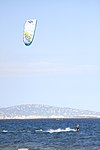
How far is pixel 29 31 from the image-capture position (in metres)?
45.6

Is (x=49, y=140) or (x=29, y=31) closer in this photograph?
(x=29, y=31)

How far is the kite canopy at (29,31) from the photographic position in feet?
146

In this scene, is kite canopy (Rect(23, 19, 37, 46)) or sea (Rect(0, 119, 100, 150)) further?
sea (Rect(0, 119, 100, 150))

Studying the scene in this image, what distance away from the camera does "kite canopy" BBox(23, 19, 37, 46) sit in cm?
4447

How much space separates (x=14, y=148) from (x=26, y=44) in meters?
18.3

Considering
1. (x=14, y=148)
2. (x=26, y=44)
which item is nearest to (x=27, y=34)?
(x=26, y=44)

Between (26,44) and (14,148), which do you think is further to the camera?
(14,148)

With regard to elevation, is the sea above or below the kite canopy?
below

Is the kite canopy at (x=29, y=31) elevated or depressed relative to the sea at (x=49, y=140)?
elevated

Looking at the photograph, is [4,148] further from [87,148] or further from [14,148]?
[87,148]

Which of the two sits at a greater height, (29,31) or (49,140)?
(29,31)

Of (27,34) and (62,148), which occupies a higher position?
(27,34)

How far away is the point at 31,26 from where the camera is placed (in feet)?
148

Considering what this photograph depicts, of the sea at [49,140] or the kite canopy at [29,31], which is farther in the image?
the sea at [49,140]
